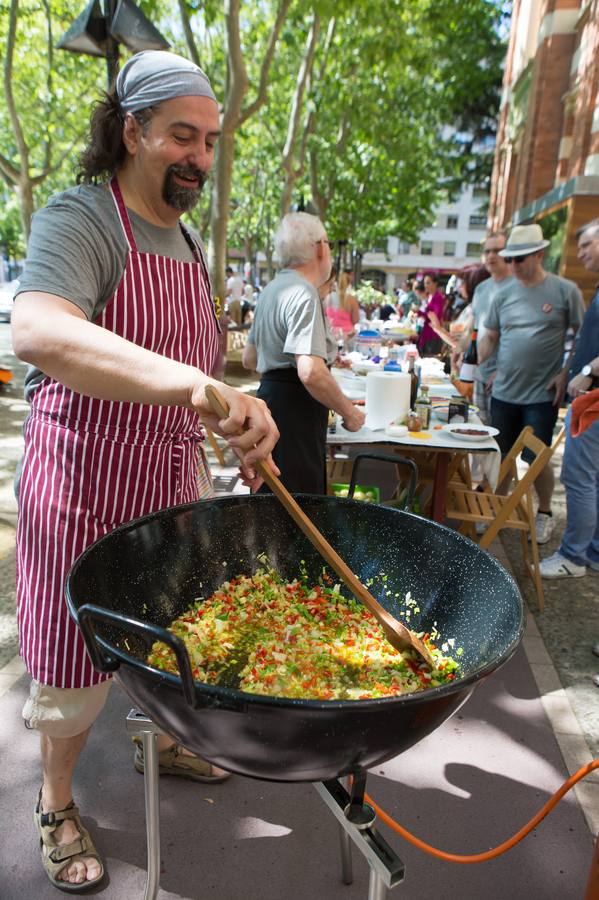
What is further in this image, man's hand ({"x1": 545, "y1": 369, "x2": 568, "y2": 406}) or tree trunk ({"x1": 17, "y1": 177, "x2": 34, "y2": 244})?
tree trunk ({"x1": 17, "y1": 177, "x2": 34, "y2": 244})

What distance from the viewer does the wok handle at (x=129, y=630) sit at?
868mm

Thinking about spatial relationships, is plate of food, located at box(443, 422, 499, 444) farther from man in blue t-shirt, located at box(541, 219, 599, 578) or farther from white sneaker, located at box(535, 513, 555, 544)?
white sneaker, located at box(535, 513, 555, 544)

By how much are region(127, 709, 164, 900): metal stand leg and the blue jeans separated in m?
3.24

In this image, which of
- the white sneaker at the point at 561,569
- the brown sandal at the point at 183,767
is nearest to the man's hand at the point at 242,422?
the brown sandal at the point at 183,767

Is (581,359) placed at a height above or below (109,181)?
below

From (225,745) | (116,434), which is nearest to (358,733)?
(225,745)

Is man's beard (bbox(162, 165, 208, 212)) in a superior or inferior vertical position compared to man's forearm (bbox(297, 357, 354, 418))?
superior

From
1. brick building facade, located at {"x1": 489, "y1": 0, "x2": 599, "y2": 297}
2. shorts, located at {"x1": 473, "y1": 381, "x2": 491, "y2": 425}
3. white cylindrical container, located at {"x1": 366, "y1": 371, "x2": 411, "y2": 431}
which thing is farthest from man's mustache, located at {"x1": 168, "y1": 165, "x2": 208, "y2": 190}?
brick building facade, located at {"x1": 489, "y1": 0, "x2": 599, "y2": 297}

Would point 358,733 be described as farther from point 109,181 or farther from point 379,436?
point 379,436

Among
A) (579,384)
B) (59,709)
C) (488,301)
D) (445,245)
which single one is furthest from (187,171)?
(445,245)

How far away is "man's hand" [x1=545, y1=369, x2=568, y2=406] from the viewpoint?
15.2 feet

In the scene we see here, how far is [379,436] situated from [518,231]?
7.31 feet

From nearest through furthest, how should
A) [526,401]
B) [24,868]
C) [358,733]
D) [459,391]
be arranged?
[358,733] < [24,868] < [526,401] < [459,391]

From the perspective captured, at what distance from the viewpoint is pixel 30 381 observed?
1.73 metres
